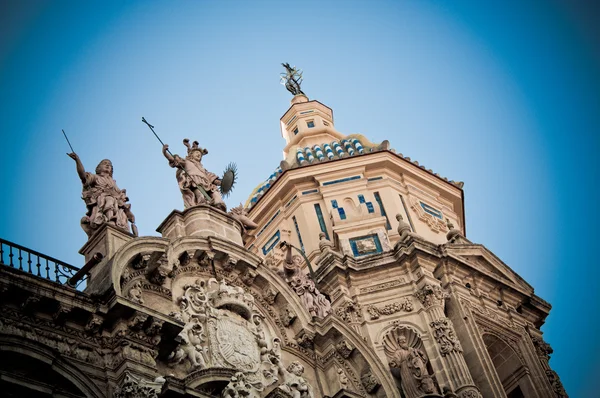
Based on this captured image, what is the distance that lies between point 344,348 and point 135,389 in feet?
23.0

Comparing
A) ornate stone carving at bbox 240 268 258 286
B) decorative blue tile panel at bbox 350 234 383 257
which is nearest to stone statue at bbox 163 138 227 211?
ornate stone carving at bbox 240 268 258 286

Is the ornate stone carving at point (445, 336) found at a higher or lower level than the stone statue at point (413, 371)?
higher

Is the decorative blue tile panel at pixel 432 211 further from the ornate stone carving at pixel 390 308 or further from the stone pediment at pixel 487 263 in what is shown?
the ornate stone carving at pixel 390 308

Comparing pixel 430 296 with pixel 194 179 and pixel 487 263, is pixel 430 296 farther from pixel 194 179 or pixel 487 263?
pixel 194 179

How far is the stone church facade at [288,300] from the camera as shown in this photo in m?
18.6

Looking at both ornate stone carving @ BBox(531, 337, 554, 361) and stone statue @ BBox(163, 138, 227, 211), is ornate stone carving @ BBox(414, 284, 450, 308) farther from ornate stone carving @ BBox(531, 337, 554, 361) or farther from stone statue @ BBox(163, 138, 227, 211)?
stone statue @ BBox(163, 138, 227, 211)

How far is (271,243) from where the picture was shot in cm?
3325

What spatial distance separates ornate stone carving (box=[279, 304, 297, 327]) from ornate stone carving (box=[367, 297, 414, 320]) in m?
3.64

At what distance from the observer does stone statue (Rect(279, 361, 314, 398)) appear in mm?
22391

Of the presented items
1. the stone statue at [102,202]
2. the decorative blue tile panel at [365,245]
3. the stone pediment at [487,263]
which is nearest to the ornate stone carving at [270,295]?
the stone statue at [102,202]

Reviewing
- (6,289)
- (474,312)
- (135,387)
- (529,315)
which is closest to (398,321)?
(474,312)

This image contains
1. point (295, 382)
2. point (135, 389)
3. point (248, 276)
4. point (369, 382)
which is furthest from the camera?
point (369, 382)

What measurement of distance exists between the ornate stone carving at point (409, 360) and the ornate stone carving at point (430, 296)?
38.4 inches

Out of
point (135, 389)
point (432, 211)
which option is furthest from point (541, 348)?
point (135, 389)
